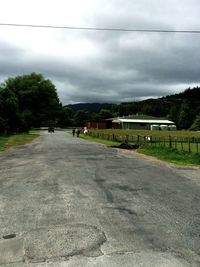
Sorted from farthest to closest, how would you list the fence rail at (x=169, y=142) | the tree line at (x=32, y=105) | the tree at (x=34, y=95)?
the tree at (x=34, y=95), the tree line at (x=32, y=105), the fence rail at (x=169, y=142)

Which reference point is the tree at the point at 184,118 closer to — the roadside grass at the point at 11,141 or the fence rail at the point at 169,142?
the fence rail at the point at 169,142

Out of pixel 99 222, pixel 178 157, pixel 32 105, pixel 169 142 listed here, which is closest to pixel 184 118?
pixel 32 105

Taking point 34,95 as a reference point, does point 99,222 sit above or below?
below

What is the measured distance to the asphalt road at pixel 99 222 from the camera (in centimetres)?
590

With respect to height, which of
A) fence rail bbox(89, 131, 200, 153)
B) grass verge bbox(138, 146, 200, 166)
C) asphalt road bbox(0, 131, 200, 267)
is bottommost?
fence rail bbox(89, 131, 200, 153)

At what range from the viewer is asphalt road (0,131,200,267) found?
232 inches

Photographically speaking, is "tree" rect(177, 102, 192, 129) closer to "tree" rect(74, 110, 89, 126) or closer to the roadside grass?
"tree" rect(74, 110, 89, 126)

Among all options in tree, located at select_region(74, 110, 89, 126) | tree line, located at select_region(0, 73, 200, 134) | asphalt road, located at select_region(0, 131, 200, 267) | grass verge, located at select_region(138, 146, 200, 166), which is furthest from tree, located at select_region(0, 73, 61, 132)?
asphalt road, located at select_region(0, 131, 200, 267)

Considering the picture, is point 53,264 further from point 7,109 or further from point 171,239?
point 7,109

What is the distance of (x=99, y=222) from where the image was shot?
25.8 feet

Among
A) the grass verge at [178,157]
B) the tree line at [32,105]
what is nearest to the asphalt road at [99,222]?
the grass verge at [178,157]

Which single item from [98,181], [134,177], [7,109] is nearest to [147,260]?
[98,181]

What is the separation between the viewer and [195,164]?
21.1m

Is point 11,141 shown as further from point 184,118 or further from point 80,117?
point 80,117
